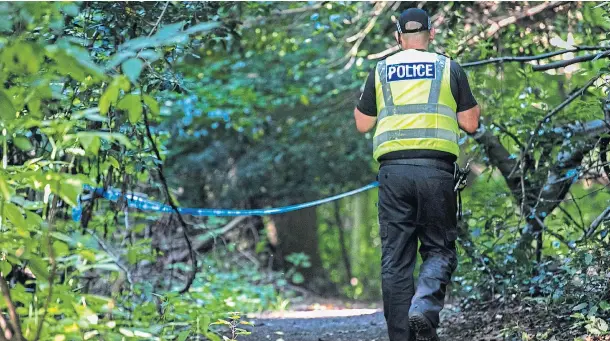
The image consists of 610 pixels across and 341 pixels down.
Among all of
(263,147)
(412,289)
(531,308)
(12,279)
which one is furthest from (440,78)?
(263,147)

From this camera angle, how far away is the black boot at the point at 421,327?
4.43m

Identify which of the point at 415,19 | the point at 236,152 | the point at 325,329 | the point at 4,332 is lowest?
the point at 325,329

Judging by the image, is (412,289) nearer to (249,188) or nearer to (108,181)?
(108,181)

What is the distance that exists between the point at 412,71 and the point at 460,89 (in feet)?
0.98

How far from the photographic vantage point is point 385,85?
15.5 feet

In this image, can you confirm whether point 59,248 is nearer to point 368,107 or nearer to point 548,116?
point 368,107

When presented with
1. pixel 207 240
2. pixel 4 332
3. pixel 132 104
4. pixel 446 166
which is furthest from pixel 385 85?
pixel 207 240

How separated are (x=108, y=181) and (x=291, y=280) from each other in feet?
25.0

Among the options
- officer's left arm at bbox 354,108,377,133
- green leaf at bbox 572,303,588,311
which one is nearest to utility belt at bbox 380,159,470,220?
officer's left arm at bbox 354,108,377,133

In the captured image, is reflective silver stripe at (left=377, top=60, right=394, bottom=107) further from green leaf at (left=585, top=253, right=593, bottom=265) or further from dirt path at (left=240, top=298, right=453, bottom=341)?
dirt path at (left=240, top=298, right=453, bottom=341)

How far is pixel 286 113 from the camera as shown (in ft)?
42.3

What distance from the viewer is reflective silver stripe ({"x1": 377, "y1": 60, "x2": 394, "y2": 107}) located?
15.5ft

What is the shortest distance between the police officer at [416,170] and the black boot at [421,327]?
2.1 inches

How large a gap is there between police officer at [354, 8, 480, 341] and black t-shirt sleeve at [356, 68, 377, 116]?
60mm
